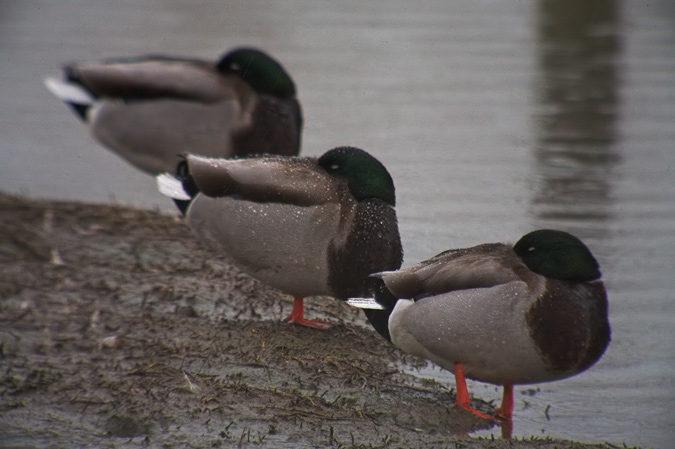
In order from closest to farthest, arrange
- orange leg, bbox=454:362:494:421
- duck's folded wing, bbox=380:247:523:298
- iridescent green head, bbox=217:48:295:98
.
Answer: duck's folded wing, bbox=380:247:523:298 → orange leg, bbox=454:362:494:421 → iridescent green head, bbox=217:48:295:98

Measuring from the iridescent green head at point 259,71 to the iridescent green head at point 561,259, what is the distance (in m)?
2.92

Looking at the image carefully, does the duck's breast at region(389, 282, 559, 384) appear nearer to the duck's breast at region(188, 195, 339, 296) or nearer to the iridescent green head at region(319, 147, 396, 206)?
the duck's breast at region(188, 195, 339, 296)

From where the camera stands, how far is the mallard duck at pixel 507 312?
3.78 metres

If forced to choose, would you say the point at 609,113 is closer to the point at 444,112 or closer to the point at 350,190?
the point at 444,112

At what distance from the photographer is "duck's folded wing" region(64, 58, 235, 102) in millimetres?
6551

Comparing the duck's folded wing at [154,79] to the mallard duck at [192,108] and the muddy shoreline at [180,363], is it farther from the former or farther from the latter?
the muddy shoreline at [180,363]

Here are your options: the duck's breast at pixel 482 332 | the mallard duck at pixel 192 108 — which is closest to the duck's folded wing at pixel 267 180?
the duck's breast at pixel 482 332

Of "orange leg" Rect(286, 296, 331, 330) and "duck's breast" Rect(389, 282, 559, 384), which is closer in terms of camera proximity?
"duck's breast" Rect(389, 282, 559, 384)

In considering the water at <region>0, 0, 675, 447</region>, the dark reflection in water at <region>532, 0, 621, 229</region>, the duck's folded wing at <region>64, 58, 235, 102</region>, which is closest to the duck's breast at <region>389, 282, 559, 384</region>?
the water at <region>0, 0, 675, 447</region>

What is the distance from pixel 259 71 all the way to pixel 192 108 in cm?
48

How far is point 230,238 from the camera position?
15.7 ft

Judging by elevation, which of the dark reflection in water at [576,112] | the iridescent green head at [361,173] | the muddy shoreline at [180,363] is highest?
the iridescent green head at [361,173]

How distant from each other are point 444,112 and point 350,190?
4.64m

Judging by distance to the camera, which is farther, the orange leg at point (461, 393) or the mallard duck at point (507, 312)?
the orange leg at point (461, 393)
